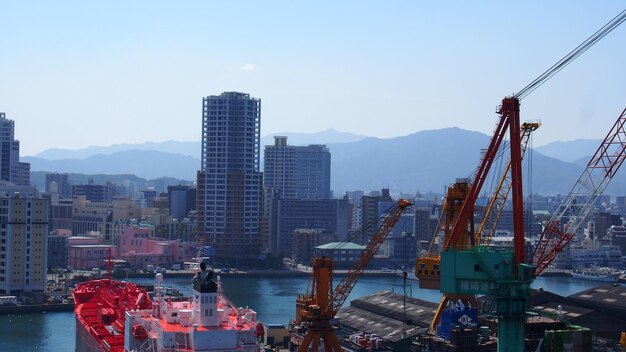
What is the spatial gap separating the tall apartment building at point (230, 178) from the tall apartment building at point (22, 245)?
13.8 metres

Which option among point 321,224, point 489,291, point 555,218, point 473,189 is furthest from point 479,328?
point 321,224

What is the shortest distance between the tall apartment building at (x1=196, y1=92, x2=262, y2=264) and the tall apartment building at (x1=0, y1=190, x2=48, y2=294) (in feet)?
45.3

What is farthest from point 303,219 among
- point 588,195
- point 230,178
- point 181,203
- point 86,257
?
point 588,195

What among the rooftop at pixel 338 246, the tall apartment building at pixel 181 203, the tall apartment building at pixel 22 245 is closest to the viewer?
the tall apartment building at pixel 22 245

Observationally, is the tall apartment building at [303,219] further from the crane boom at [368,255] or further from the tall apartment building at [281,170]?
the crane boom at [368,255]

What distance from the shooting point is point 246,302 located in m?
29.5

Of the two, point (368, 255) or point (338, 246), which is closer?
point (368, 255)

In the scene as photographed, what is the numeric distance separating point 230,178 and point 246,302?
13.5m


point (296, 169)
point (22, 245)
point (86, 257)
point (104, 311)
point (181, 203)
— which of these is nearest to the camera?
point (104, 311)

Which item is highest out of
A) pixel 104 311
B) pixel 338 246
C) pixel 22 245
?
pixel 22 245

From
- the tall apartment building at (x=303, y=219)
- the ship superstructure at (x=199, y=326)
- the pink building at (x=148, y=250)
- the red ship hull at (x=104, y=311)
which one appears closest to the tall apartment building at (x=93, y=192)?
the tall apartment building at (x=303, y=219)

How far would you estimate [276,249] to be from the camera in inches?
1870

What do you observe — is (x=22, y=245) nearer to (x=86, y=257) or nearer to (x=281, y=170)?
(x=86, y=257)

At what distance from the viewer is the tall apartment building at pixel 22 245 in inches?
1114
